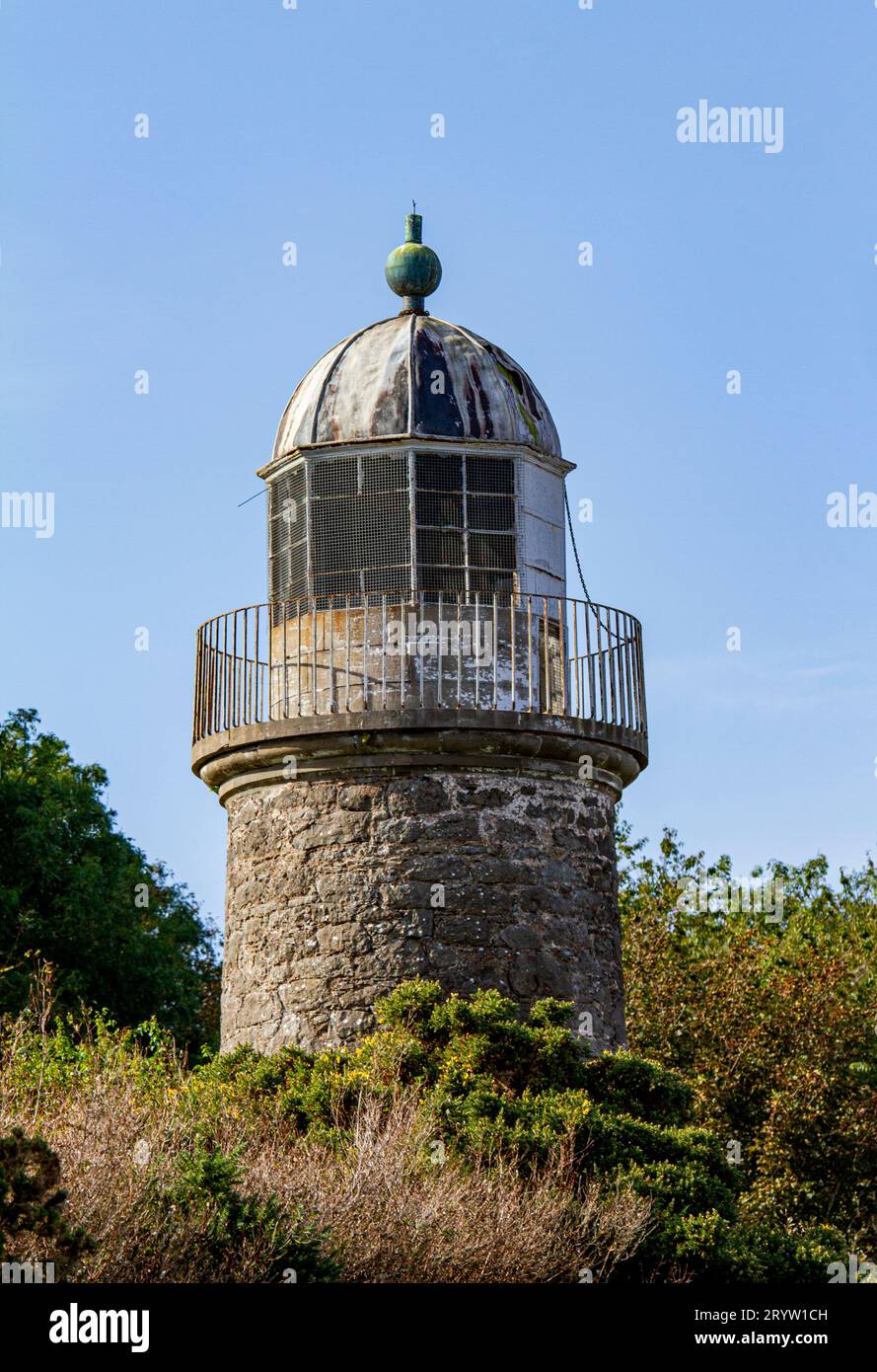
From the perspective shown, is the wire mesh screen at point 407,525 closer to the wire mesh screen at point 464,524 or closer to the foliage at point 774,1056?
the wire mesh screen at point 464,524

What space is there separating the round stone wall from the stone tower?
0.06 feet

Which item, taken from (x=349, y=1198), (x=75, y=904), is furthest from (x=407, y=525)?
(x=75, y=904)

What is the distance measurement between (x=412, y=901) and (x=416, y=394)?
14.3ft

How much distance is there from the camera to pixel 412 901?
17266 millimetres

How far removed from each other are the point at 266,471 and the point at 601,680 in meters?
3.54

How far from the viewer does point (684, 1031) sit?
2666cm

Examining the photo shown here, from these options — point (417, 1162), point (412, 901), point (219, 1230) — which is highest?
point (412, 901)

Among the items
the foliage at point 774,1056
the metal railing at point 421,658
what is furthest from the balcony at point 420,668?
the foliage at point 774,1056

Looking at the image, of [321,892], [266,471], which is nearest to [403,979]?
[321,892]

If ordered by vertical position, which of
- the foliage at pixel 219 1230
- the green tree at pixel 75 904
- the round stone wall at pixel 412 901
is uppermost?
the green tree at pixel 75 904

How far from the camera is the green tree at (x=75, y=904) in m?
29.9

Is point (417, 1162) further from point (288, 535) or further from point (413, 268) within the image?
point (413, 268)

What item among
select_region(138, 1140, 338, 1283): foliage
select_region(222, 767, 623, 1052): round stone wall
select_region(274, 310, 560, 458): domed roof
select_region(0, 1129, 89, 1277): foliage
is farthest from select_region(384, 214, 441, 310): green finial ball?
select_region(0, 1129, 89, 1277): foliage

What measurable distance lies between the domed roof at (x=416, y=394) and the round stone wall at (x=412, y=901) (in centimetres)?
300
